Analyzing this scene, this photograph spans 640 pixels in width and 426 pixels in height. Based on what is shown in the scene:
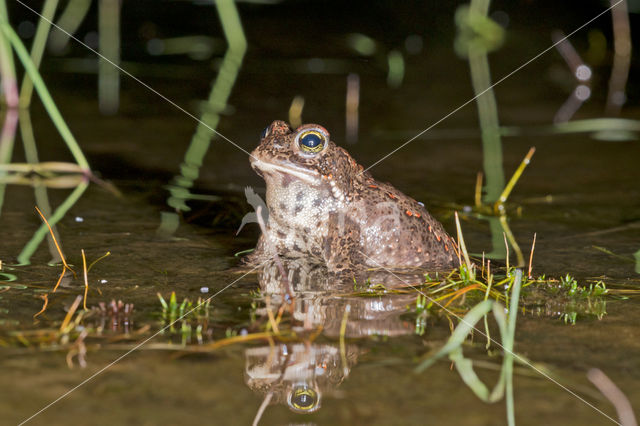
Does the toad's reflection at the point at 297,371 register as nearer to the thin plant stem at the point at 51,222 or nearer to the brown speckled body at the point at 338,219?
the brown speckled body at the point at 338,219

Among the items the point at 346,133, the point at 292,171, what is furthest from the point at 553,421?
the point at 346,133

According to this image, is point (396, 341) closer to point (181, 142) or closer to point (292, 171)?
point (292, 171)

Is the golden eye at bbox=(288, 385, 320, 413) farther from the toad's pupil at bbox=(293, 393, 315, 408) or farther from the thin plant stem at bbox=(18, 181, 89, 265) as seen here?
the thin plant stem at bbox=(18, 181, 89, 265)

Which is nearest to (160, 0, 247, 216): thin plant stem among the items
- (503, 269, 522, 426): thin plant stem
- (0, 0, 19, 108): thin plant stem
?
(0, 0, 19, 108): thin plant stem

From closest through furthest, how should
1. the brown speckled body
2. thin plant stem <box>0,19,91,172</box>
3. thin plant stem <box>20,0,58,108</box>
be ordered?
the brown speckled body, thin plant stem <box>0,19,91,172</box>, thin plant stem <box>20,0,58,108</box>

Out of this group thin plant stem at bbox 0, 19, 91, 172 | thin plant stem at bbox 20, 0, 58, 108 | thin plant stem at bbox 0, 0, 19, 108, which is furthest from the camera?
thin plant stem at bbox 0, 0, 19, 108
